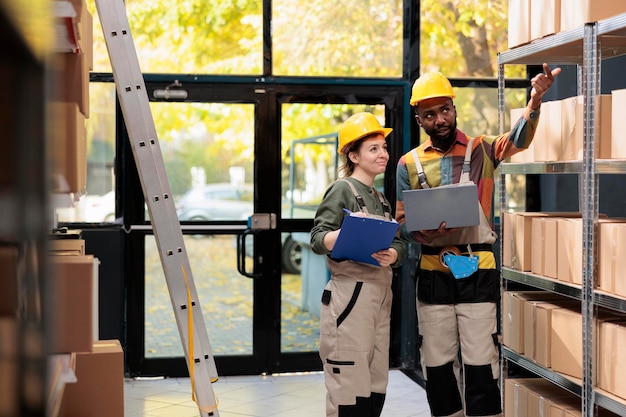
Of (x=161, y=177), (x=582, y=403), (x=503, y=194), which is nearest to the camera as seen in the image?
(x=161, y=177)

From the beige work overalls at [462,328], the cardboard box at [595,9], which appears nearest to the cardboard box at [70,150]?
the beige work overalls at [462,328]

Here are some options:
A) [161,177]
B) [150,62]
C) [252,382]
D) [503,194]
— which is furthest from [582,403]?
[150,62]

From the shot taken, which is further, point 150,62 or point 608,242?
point 150,62

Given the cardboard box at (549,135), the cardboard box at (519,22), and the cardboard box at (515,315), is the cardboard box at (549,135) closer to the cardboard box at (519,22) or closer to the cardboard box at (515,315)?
the cardboard box at (519,22)

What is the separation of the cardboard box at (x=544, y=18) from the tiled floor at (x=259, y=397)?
7.91 ft

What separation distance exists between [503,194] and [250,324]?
103 inches

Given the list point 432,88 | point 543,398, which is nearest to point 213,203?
point 432,88

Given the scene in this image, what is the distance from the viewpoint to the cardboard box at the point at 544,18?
363 cm

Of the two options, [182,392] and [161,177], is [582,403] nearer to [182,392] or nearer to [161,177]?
[161,177]

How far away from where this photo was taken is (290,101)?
6.24 m

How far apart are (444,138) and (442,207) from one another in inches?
15.0

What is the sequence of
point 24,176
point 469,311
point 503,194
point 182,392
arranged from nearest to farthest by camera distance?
point 24,176 → point 469,311 → point 503,194 → point 182,392

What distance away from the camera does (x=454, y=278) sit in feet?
12.5

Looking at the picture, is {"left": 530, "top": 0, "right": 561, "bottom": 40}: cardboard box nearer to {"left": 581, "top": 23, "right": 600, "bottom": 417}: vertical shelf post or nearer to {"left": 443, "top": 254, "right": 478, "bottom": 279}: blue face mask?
{"left": 581, "top": 23, "right": 600, "bottom": 417}: vertical shelf post
